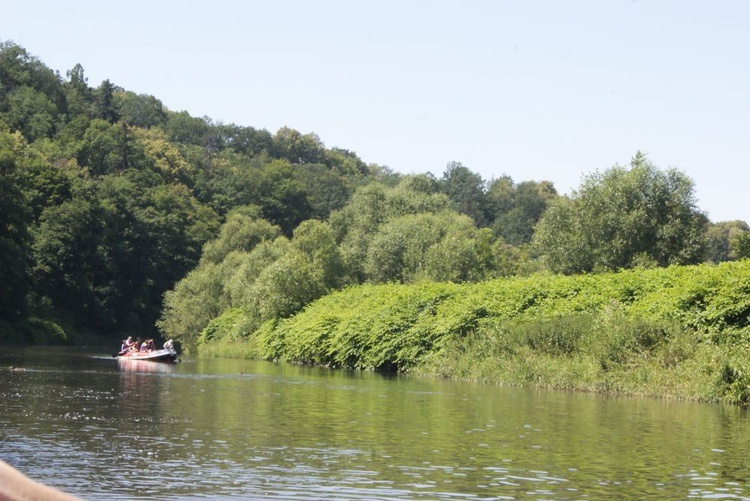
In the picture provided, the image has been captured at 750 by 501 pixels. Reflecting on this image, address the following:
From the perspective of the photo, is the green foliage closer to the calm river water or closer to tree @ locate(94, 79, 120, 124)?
tree @ locate(94, 79, 120, 124)

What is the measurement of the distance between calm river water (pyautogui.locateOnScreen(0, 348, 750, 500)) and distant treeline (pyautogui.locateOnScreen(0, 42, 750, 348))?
130 ft

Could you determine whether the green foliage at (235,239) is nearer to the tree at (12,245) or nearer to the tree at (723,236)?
the tree at (12,245)

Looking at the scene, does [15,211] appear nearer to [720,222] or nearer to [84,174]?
[84,174]

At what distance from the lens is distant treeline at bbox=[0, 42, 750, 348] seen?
72500 mm

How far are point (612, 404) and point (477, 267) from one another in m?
48.6

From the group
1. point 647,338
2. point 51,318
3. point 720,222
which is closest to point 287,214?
point 51,318

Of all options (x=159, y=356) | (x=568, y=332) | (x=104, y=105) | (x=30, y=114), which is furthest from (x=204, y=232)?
(x=568, y=332)

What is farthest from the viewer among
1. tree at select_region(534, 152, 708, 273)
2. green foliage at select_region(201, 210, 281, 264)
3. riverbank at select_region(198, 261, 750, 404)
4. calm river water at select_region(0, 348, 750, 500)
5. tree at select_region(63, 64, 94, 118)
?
tree at select_region(63, 64, 94, 118)

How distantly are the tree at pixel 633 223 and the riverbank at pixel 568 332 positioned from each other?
17600 mm

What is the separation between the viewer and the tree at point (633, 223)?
2781 inches

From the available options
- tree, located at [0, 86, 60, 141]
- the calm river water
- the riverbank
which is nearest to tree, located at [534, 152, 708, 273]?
the riverbank

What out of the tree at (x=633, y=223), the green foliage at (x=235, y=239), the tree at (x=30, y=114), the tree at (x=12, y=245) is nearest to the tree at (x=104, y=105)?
the tree at (x=30, y=114)

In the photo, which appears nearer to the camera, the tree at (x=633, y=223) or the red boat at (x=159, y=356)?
the red boat at (x=159, y=356)

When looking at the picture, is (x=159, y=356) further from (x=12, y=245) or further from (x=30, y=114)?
(x=30, y=114)
